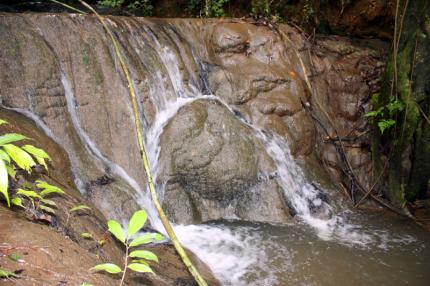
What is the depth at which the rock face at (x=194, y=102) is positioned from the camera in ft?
14.2

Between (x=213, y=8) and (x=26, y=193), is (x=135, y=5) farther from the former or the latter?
(x=26, y=193)

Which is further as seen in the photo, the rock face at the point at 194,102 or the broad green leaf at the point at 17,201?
the rock face at the point at 194,102

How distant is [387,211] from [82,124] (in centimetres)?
456

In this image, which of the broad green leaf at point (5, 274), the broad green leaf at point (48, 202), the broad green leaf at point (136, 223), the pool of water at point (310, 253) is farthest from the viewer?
the pool of water at point (310, 253)

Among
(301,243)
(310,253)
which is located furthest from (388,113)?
(310,253)

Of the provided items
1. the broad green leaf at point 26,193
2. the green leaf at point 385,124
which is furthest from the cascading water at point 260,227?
the broad green leaf at point 26,193

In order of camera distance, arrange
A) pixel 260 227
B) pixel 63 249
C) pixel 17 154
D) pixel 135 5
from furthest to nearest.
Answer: pixel 135 5
pixel 260 227
pixel 63 249
pixel 17 154

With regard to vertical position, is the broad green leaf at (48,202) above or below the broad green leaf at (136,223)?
below

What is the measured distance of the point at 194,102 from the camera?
5.43m

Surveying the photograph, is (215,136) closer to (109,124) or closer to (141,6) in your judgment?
(109,124)

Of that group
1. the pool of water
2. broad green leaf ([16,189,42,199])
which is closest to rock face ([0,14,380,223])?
the pool of water

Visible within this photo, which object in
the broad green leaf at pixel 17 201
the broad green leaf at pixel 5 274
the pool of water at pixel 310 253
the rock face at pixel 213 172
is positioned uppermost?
the broad green leaf at pixel 17 201

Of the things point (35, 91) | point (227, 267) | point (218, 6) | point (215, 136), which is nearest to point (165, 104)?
point (215, 136)

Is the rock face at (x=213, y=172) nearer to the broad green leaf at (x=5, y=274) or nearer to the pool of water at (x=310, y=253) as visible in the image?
the pool of water at (x=310, y=253)
